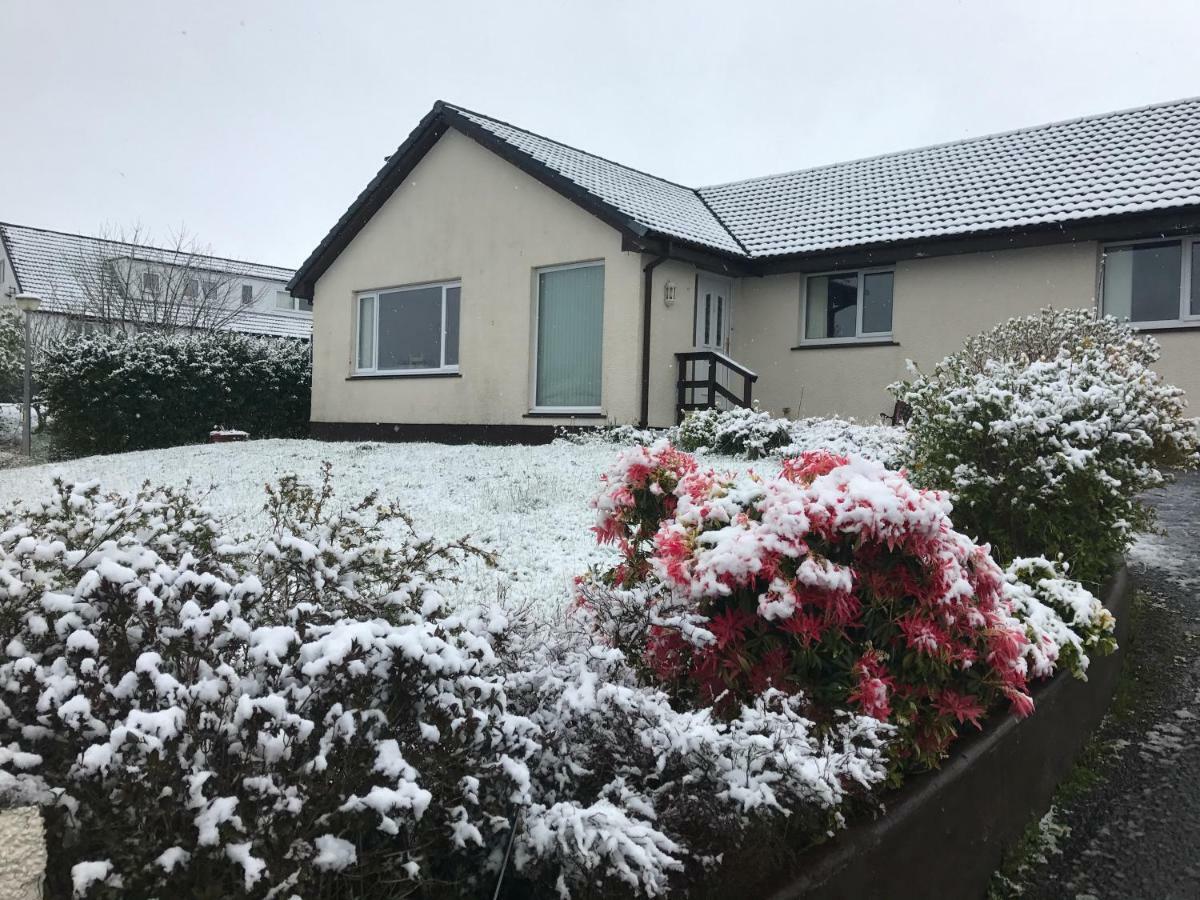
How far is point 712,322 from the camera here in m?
14.1

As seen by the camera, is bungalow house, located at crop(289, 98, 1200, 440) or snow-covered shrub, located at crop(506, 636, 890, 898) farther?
bungalow house, located at crop(289, 98, 1200, 440)

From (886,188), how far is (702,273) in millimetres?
4081

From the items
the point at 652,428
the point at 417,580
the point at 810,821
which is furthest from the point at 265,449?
the point at 810,821

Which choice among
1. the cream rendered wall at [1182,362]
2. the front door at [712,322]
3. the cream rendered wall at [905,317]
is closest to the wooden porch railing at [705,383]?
the front door at [712,322]

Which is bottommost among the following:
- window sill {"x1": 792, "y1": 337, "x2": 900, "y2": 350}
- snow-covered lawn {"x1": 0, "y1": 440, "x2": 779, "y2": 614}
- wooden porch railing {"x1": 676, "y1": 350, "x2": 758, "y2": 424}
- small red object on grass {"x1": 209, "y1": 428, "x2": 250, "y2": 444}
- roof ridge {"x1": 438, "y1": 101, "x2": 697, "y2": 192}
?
snow-covered lawn {"x1": 0, "y1": 440, "x2": 779, "y2": 614}

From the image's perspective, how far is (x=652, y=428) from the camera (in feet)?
41.0

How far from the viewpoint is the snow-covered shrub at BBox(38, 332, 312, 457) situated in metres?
14.8

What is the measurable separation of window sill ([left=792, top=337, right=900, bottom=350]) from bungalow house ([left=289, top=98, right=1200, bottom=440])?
0.03 m

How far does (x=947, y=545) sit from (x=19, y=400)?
29.3 m

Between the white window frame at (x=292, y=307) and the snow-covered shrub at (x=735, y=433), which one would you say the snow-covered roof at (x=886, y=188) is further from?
the white window frame at (x=292, y=307)

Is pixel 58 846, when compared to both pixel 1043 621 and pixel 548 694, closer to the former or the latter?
pixel 548 694

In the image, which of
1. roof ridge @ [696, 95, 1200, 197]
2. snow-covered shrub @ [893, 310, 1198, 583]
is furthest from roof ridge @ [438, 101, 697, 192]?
snow-covered shrub @ [893, 310, 1198, 583]

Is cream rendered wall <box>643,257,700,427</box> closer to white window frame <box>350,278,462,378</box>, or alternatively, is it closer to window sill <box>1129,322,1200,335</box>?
white window frame <box>350,278,462,378</box>

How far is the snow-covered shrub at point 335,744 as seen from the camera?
154 centimetres
